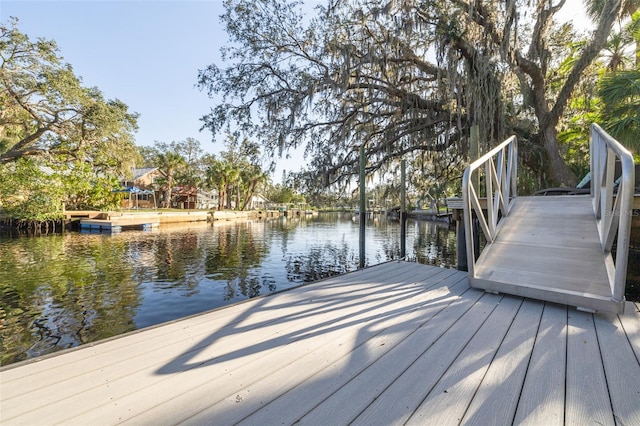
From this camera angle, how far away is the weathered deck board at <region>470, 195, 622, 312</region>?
2.37 metres

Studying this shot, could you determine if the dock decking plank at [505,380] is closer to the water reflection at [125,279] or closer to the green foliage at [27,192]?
the water reflection at [125,279]

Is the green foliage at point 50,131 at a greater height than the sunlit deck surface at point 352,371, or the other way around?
the green foliage at point 50,131

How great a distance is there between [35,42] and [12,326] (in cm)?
1638

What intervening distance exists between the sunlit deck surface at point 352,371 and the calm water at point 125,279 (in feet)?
9.29

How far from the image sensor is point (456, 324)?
2.11 metres

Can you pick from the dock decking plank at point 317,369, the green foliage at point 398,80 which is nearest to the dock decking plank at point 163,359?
the dock decking plank at point 317,369

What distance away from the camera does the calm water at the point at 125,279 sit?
4031 mm

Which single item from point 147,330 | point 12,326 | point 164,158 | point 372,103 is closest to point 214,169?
point 164,158

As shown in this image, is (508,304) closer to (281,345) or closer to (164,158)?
(281,345)

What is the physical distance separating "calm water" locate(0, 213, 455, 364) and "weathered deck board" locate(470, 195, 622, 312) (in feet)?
13.9

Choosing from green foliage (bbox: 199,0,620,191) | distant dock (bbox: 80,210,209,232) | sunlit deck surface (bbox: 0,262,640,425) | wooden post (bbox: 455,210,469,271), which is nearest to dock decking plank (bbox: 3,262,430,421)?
sunlit deck surface (bbox: 0,262,640,425)

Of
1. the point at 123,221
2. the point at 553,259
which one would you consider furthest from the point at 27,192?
the point at 553,259

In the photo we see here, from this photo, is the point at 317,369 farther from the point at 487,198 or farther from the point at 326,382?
the point at 487,198

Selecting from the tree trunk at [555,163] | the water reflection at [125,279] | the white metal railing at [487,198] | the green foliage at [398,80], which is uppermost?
the green foliage at [398,80]
